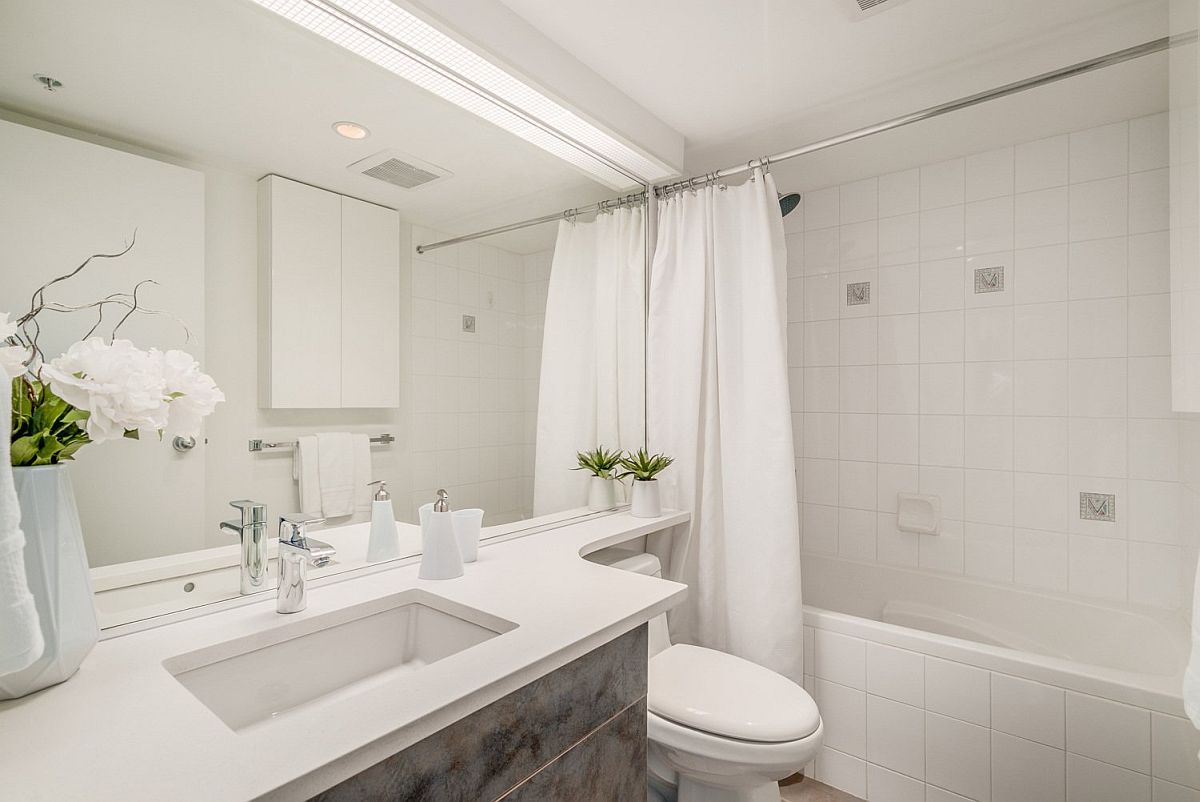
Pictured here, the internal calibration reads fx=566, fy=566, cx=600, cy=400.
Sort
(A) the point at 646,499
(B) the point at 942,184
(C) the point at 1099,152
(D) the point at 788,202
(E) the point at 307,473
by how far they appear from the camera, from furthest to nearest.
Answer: (D) the point at 788,202
(B) the point at 942,184
(C) the point at 1099,152
(A) the point at 646,499
(E) the point at 307,473

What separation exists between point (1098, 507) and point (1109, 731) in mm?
1017

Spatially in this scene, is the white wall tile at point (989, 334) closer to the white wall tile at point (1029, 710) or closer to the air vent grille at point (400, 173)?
the white wall tile at point (1029, 710)

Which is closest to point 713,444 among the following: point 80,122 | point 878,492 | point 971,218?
point 878,492

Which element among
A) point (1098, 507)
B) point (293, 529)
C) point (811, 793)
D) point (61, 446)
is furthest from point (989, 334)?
point (61, 446)

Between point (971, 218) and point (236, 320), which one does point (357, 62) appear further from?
point (971, 218)

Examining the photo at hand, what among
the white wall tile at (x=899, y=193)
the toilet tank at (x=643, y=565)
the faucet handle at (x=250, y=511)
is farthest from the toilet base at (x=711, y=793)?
the white wall tile at (x=899, y=193)

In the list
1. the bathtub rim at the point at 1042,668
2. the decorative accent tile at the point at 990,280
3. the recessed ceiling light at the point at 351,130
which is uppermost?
the recessed ceiling light at the point at 351,130

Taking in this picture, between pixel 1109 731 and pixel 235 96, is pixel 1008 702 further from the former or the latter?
pixel 235 96

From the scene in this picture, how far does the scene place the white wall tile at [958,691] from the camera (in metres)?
1.58

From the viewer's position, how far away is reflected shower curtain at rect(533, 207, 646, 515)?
1865mm

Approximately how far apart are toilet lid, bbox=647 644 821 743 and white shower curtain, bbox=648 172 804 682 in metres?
0.36

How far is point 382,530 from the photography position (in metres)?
1.34

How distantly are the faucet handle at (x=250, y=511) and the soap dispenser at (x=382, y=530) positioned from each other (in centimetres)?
27

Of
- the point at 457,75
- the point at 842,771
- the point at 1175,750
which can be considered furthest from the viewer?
the point at 842,771
